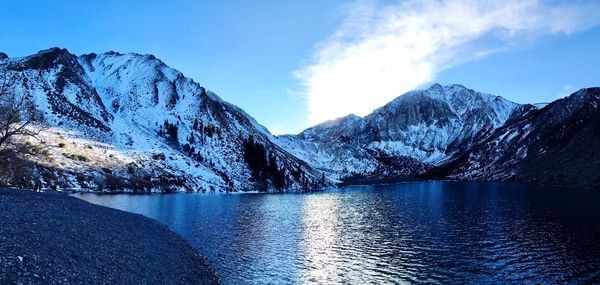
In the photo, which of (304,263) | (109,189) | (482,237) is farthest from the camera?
(109,189)

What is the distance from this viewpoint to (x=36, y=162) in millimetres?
123250

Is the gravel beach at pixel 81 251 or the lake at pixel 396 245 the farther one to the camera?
the lake at pixel 396 245

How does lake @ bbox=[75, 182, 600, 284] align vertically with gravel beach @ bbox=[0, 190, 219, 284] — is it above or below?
below

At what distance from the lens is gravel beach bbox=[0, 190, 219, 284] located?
2477 cm

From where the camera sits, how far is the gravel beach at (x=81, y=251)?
24766 mm

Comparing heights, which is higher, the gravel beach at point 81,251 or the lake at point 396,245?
the gravel beach at point 81,251

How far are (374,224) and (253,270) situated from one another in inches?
1798

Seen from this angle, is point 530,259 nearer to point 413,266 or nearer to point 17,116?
point 413,266

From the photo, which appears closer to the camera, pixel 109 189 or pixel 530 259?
pixel 530 259

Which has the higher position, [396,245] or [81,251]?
[81,251]

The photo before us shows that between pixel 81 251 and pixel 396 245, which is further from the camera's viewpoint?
pixel 396 245

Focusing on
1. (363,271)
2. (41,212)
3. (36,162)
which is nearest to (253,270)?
(363,271)

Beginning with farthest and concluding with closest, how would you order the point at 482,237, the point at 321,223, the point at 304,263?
the point at 321,223 < the point at 482,237 < the point at 304,263

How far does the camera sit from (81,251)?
32.5 meters
